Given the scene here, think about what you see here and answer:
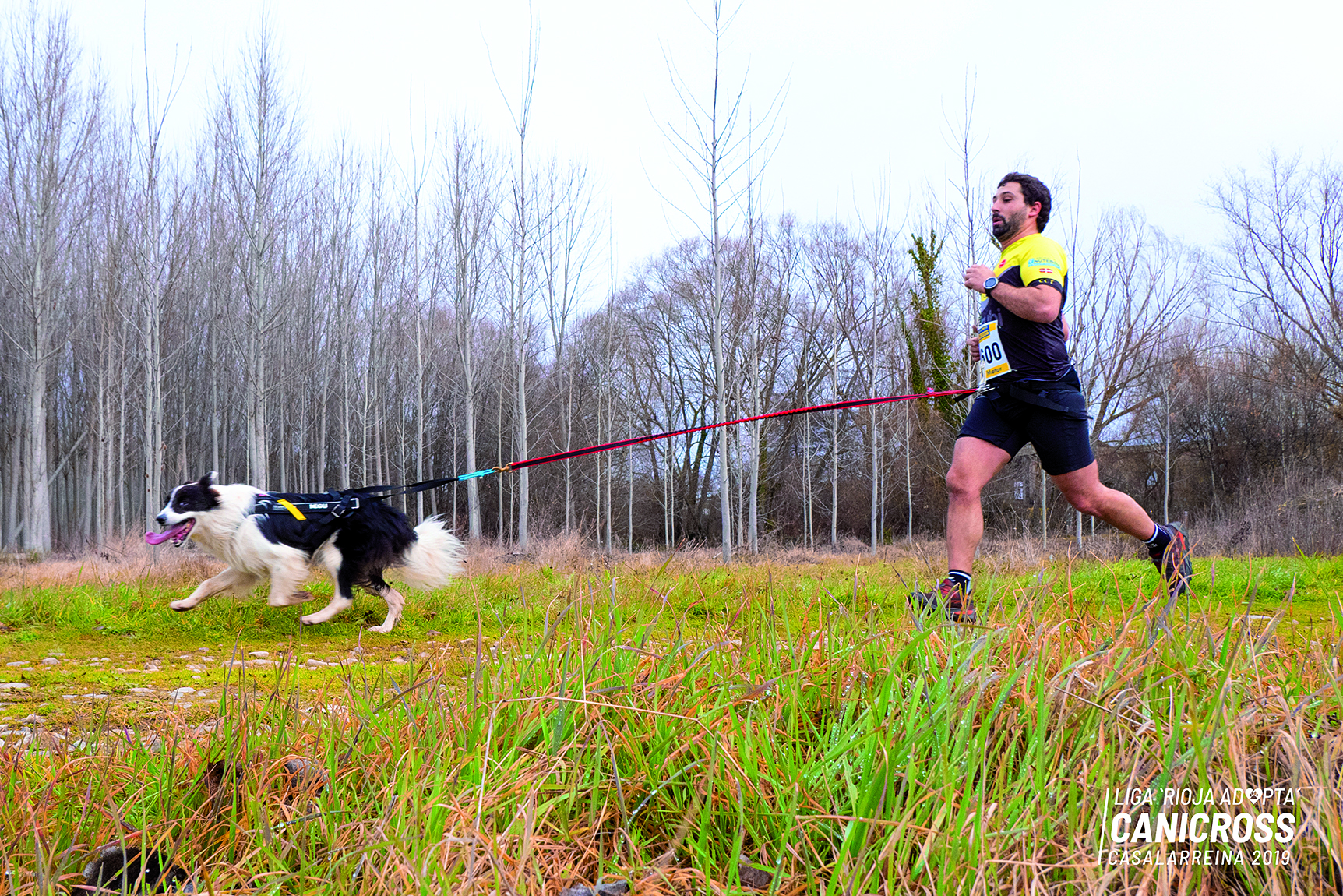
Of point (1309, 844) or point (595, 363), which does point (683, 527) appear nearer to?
point (595, 363)

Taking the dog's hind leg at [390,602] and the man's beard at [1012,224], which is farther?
the dog's hind leg at [390,602]

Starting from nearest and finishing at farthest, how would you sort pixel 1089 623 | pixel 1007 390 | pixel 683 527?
pixel 1089 623, pixel 1007 390, pixel 683 527

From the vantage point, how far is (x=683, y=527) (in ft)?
92.3

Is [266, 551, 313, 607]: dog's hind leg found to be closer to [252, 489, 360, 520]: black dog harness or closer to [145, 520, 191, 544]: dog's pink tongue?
[252, 489, 360, 520]: black dog harness

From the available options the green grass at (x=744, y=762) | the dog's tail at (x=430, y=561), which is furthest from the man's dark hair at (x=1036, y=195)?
the dog's tail at (x=430, y=561)

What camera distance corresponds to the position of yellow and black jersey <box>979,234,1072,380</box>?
325cm

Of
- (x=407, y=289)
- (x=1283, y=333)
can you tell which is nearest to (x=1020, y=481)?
(x=1283, y=333)

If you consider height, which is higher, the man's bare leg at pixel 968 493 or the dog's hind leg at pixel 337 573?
the man's bare leg at pixel 968 493

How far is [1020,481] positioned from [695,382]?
11.6 meters

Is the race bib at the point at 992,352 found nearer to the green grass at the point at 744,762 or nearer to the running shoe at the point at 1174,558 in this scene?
the running shoe at the point at 1174,558

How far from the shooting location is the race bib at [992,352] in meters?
3.33

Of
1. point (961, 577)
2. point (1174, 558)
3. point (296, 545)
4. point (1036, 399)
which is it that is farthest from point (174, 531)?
point (1174, 558)

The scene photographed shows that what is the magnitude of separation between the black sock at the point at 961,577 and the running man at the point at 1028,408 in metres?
0.05

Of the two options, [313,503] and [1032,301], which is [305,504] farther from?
[1032,301]
